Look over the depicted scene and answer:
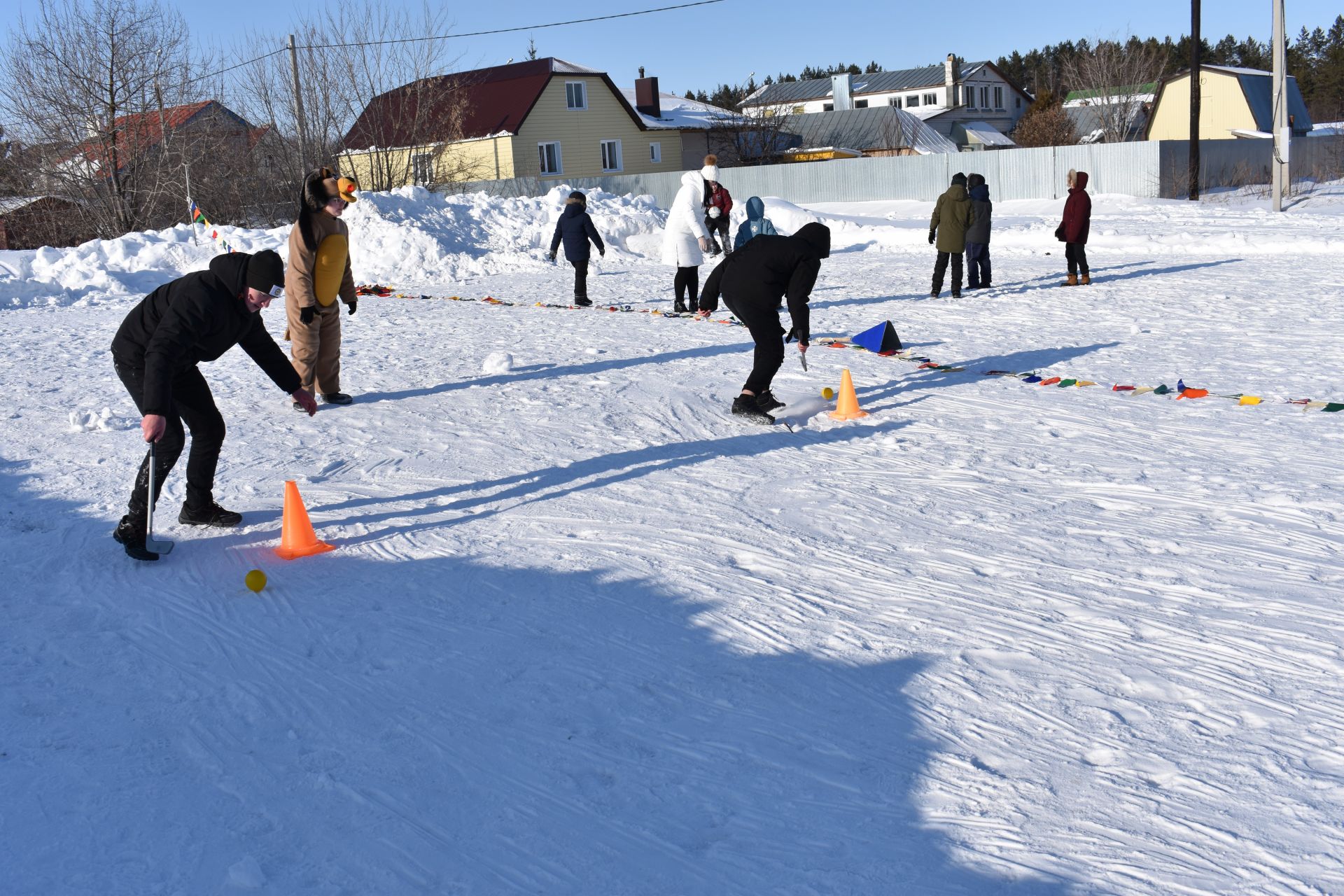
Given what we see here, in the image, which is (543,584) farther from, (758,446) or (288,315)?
(288,315)

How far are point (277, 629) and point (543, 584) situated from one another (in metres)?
1.25

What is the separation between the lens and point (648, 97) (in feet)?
173

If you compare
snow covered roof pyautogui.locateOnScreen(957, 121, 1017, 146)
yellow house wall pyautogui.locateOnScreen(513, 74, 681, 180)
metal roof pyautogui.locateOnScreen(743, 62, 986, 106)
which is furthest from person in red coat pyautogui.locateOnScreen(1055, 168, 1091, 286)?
metal roof pyautogui.locateOnScreen(743, 62, 986, 106)

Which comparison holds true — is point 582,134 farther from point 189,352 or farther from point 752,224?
point 189,352

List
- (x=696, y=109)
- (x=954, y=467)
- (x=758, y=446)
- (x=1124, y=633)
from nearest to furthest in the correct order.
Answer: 1. (x=1124, y=633)
2. (x=954, y=467)
3. (x=758, y=446)
4. (x=696, y=109)

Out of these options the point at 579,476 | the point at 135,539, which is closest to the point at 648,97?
the point at 579,476

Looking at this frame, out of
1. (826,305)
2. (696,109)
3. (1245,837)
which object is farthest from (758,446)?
(696,109)

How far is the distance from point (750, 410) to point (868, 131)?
5203 centimetres

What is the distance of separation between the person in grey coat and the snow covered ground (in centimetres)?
538

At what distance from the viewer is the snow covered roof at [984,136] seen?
6297 centimetres

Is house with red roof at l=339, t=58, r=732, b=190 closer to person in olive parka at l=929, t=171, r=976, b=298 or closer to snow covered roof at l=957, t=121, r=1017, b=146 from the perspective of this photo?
snow covered roof at l=957, t=121, r=1017, b=146

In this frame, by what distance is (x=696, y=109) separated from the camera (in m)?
54.5

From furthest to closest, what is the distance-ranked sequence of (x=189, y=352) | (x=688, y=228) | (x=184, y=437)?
1. (x=688, y=228)
2. (x=184, y=437)
3. (x=189, y=352)

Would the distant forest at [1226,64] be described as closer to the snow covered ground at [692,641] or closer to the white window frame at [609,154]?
the white window frame at [609,154]
